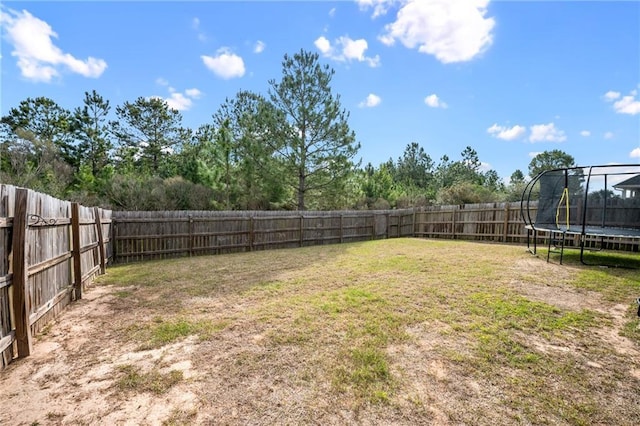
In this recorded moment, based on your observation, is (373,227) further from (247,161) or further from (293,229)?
(247,161)

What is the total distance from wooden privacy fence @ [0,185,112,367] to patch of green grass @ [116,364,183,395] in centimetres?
104

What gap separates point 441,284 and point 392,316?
1722 millimetres

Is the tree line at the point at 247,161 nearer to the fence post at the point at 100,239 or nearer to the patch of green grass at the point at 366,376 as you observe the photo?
the fence post at the point at 100,239

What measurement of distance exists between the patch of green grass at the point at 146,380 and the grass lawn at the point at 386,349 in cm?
1

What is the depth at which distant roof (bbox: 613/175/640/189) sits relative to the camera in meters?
6.73

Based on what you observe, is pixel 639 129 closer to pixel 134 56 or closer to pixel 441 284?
pixel 441 284

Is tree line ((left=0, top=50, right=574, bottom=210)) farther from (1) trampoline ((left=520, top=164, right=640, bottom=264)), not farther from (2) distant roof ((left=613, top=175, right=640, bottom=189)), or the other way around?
(2) distant roof ((left=613, top=175, right=640, bottom=189))

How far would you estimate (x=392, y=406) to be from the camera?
1747mm

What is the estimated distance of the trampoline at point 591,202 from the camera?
6629 mm

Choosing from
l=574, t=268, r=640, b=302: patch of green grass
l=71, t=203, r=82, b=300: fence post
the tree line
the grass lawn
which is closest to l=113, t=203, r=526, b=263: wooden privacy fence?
the tree line

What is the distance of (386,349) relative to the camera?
2.46 meters

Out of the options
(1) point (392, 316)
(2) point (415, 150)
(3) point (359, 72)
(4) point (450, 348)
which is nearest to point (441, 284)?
(1) point (392, 316)

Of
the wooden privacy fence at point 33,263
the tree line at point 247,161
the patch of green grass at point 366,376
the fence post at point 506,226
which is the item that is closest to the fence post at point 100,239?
the wooden privacy fence at point 33,263

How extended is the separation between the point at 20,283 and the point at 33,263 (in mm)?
459
